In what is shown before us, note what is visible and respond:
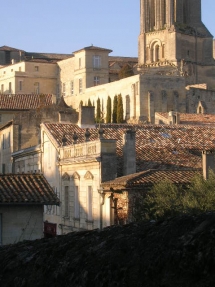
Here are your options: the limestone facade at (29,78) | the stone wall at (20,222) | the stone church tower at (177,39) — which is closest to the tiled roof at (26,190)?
the stone wall at (20,222)

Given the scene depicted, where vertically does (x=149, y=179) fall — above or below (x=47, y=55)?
below

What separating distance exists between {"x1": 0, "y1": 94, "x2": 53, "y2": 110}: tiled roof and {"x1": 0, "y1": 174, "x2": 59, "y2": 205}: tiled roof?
48.4 meters

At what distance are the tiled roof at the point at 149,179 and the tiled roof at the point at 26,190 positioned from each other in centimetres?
657

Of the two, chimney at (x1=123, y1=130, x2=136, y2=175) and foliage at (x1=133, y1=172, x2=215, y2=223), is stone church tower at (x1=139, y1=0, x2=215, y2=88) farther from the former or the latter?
foliage at (x1=133, y1=172, x2=215, y2=223)

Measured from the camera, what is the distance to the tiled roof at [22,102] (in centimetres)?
7262

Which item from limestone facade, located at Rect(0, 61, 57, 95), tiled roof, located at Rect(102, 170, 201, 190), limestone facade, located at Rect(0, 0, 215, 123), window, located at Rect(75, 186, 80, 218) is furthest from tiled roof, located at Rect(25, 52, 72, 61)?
tiled roof, located at Rect(102, 170, 201, 190)

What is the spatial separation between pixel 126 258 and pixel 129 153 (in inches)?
1081

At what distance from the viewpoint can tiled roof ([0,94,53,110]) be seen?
72.6m

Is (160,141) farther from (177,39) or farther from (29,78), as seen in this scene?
(177,39)

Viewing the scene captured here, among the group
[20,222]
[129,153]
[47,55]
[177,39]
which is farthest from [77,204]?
[47,55]

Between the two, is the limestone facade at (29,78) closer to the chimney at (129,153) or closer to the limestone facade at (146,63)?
the limestone facade at (146,63)

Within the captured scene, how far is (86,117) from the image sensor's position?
42156 mm

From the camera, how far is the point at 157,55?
13688 centimetres

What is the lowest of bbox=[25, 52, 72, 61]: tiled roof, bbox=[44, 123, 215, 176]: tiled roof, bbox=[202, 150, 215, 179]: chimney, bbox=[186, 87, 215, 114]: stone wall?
bbox=[202, 150, 215, 179]: chimney
